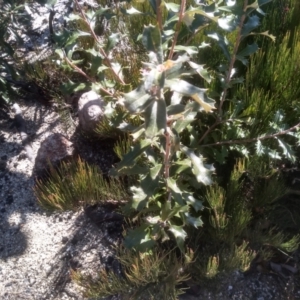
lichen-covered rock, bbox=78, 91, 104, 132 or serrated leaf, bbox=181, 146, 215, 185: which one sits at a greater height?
serrated leaf, bbox=181, 146, 215, 185

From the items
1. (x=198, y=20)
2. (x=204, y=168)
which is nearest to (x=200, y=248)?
(x=204, y=168)

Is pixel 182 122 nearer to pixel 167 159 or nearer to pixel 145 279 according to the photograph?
pixel 167 159

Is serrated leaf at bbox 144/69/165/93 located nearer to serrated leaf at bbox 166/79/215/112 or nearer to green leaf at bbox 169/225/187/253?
serrated leaf at bbox 166/79/215/112

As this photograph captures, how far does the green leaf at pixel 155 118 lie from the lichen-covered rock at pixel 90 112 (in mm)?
1125

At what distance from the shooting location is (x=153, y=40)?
4.04ft

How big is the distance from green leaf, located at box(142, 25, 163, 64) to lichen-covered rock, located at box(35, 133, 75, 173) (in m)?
1.19

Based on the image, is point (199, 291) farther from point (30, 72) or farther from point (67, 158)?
point (30, 72)

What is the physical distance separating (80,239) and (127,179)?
0.38 meters

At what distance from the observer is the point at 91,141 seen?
8.01ft

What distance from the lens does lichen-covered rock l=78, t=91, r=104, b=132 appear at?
234 cm

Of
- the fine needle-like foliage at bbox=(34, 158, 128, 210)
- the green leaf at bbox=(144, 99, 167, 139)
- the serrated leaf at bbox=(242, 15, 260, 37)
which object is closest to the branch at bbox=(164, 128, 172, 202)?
the green leaf at bbox=(144, 99, 167, 139)

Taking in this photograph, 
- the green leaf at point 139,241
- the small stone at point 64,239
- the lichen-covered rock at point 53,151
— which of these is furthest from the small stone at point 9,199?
the green leaf at point 139,241

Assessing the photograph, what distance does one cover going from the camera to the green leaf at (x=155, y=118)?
1.18 metres

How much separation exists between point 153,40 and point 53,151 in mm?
1217
